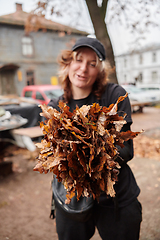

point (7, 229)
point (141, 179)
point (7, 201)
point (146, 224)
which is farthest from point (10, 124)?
point (146, 224)

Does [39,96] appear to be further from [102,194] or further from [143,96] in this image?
[102,194]

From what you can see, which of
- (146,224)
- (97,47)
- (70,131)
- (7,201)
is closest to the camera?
(70,131)

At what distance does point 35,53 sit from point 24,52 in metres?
0.99

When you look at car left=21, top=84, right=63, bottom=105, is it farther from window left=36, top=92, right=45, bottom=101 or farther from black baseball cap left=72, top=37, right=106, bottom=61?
black baseball cap left=72, top=37, right=106, bottom=61

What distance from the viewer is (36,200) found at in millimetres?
3307

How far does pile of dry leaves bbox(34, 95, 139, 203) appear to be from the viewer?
39.8 inches

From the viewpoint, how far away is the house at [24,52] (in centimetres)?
1677

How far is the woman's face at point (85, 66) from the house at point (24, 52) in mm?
15864

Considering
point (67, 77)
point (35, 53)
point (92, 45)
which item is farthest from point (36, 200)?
point (35, 53)

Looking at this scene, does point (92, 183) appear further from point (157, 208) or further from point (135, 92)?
point (135, 92)

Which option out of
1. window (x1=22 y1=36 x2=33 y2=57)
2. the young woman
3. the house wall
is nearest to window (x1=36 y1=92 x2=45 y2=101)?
the young woman

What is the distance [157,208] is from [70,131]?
257cm

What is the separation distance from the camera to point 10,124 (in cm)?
429

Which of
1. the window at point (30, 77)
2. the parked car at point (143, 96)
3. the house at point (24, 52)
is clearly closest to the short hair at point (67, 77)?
the parked car at point (143, 96)
